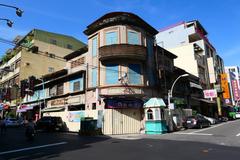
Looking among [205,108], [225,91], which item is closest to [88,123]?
[205,108]

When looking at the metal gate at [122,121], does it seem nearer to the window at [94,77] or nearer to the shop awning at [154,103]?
the shop awning at [154,103]

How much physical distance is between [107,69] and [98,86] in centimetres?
209

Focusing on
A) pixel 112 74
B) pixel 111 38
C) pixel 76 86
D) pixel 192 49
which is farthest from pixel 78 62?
pixel 192 49

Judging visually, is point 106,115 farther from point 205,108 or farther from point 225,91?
point 225,91

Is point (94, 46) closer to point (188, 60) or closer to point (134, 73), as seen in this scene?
point (134, 73)

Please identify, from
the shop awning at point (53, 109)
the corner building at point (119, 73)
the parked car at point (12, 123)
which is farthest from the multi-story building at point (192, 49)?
the parked car at point (12, 123)

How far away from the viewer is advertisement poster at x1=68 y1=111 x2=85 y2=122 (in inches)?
971

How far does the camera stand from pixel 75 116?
25406mm

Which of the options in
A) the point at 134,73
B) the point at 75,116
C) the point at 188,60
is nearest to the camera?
the point at 134,73

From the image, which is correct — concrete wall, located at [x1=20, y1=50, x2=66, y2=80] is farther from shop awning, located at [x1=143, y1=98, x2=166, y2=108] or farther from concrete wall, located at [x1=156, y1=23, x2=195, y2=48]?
shop awning, located at [x1=143, y1=98, x2=166, y2=108]

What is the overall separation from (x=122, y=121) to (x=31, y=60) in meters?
29.9

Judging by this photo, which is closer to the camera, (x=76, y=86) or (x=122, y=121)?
(x=122, y=121)

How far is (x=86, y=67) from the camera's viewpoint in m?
28.0

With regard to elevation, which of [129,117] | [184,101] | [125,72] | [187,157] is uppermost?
[125,72]
